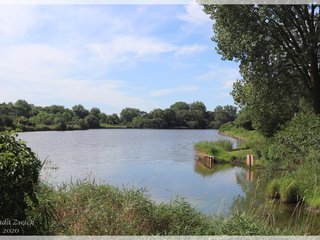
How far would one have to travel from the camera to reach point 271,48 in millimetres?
20969

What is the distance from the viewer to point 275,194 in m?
14.0

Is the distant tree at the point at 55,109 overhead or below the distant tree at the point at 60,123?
overhead

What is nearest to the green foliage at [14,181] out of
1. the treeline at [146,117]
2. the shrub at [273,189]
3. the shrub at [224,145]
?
the shrub at [273,189]

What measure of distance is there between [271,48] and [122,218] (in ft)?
55.7

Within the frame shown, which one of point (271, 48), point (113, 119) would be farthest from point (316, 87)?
point (113, 119)

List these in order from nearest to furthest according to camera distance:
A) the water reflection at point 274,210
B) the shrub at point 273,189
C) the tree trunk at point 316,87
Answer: the water reflection at point 274,210 < the shrub at point 273,189 < the tree trunk at point 316,87

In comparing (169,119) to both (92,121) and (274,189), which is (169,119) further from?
(274,189)

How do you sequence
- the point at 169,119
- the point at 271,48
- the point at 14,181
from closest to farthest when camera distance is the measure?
the point at 14,181 → the point at 271,48 → the point at 169,119

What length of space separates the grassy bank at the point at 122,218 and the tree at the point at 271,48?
14337mm

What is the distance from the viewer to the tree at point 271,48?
20031mm

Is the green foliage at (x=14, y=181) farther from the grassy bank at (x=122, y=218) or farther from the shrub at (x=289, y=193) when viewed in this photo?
the shrub at (x=289, y=193)

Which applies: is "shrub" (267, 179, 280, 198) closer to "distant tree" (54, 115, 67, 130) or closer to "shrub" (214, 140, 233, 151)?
"shrub" (214, 140, 233, 151)

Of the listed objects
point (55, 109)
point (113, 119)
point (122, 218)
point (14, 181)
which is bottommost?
point (122, 218)

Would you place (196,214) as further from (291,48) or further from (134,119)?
(134,119)
